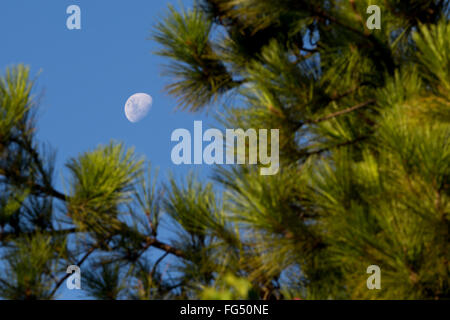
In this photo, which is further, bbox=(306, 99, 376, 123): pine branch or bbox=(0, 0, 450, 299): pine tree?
bbox=(306, 99, 376, 123): pine branch

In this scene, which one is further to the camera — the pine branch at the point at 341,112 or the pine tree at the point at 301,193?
the pine branch at the point at 341,112

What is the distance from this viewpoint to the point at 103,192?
2236 mm

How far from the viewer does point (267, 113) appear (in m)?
2.42

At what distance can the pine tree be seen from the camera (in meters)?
1.70

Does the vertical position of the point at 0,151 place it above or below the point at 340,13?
below

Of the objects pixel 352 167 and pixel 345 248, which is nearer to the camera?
pixel 345 248

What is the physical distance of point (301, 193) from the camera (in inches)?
91.7

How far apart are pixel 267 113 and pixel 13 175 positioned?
852mm

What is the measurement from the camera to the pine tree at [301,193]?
66.7 inches

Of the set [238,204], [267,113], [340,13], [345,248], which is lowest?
[345,248]

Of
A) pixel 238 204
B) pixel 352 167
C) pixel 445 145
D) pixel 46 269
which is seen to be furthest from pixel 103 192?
pixel 445 145
